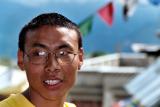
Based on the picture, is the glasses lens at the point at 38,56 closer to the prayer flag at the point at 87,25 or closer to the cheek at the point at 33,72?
the cheek at the point at 33,72

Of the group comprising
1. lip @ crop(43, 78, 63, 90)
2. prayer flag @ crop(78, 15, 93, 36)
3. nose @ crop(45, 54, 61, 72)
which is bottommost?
lip @ crop(43, 78, 63, 90)

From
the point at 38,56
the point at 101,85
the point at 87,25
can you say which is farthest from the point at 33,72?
the point at 101,85

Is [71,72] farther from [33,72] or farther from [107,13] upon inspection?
[107,13]

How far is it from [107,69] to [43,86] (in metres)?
24.2

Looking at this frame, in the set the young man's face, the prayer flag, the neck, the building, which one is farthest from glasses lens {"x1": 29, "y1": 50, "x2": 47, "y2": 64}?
the building

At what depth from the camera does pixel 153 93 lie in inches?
806

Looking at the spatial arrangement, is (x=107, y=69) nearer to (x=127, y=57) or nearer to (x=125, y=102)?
(x=125, y=102)

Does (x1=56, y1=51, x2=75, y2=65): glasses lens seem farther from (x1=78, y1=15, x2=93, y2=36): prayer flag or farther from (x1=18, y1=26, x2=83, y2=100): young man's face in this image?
(x1=78, y1=15, x2=93, y2=36): prayer flag

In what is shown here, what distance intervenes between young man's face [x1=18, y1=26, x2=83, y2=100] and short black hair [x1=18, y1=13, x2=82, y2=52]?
0.05 feet

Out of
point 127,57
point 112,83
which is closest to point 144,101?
point 112,83

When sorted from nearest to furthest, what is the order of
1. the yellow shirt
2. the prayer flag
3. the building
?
the yellow shirt < the prayer flag < the building

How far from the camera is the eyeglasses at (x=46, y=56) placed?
1.75 m

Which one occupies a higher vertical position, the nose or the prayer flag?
the prayer flag

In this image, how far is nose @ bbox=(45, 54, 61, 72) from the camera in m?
1.73
